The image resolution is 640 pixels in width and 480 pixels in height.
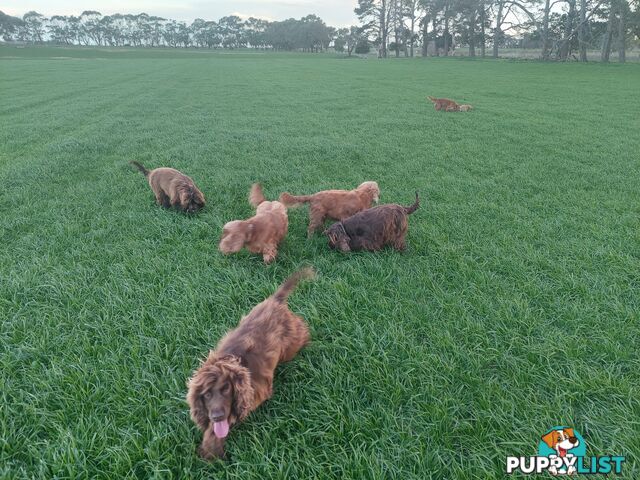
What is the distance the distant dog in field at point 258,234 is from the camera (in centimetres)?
367

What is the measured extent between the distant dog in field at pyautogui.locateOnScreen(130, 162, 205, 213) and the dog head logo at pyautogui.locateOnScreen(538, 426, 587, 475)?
4.34 m

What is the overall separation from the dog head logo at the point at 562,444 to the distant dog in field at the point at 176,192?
14.3ft

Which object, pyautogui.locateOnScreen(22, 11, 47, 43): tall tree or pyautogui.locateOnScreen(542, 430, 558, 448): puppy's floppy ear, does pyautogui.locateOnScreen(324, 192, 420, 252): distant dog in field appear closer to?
pyautogui.locateOnScreen(542, 430, 558, 448): puppy's floppy ear

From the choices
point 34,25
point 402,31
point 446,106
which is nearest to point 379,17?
point 402,31

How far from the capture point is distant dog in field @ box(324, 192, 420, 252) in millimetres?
3973

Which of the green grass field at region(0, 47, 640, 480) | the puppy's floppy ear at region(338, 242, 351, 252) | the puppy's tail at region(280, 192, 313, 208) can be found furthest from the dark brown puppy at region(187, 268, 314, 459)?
the puppy's tail at region(280, 192, 313, 208)

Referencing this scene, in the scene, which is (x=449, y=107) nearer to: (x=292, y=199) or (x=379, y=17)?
(x=292, y=199)

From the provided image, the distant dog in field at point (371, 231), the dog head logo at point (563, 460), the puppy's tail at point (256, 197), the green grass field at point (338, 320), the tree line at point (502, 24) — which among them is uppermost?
the tree line at point (502, 24)

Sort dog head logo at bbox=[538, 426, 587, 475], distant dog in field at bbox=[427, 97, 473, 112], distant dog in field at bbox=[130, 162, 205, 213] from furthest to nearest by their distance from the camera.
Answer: distant dog in field at bbox=[427, 97, 473, 112], distant dog in field at bbox=[130, 162, 205, 213], dog head logo at bbox=[538, 426, 587, 475]

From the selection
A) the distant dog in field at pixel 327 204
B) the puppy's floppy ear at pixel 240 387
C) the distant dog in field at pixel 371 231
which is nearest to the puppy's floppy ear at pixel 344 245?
the distant dog in field at pixel 371 231

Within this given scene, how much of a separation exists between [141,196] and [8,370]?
3.53m

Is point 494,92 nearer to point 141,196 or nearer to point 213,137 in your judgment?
point 213,137

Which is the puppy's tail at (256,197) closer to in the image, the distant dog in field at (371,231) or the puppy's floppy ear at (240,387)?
the distant dog in field at (371,231)

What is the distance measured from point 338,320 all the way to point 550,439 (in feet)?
5.00
